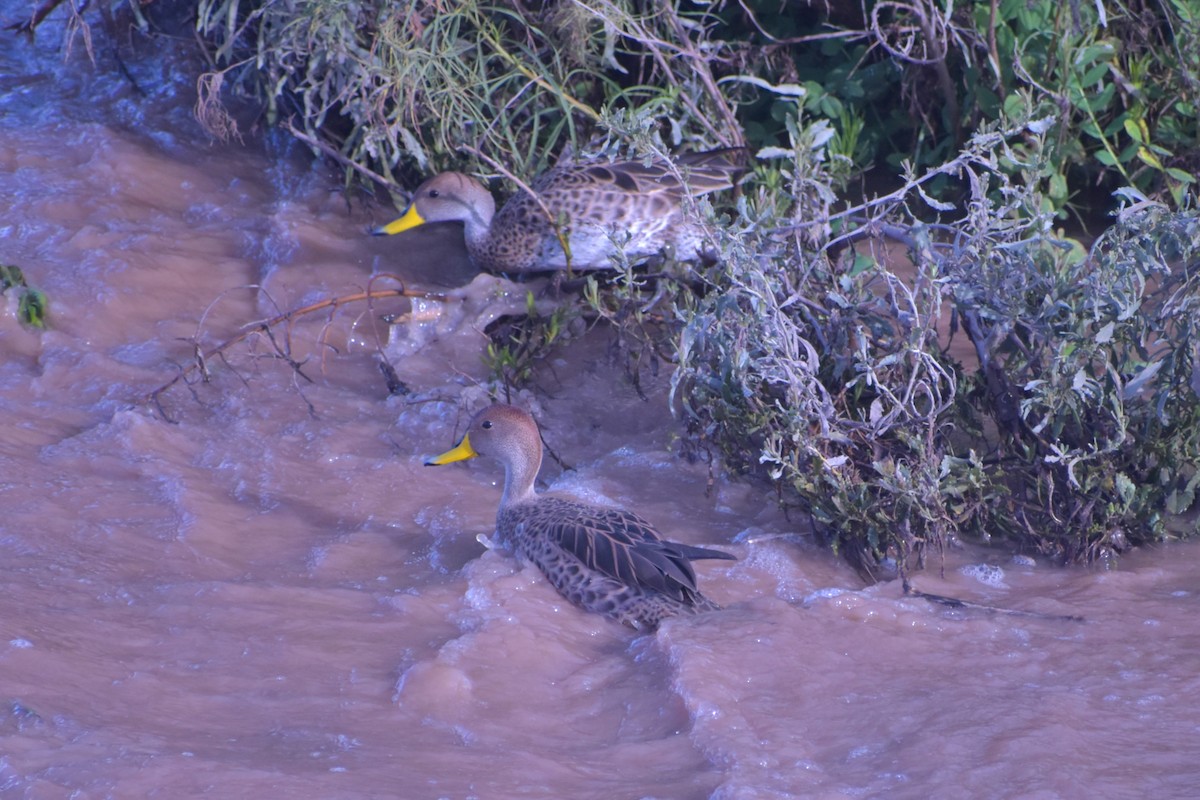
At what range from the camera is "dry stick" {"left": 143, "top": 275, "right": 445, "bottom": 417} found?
5.42m

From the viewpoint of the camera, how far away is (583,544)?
4359mm

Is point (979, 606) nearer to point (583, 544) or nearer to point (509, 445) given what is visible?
point (583, 544)

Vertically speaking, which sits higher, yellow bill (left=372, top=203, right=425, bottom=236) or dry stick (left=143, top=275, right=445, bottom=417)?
yellow bill (left=372, top=203, right=425, bottom=236)

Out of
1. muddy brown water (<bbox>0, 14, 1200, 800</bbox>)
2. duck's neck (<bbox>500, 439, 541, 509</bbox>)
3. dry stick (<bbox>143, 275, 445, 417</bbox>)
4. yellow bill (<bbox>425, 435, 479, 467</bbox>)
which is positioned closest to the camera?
muddy brown water (<bbox>0, 14, 1200, 800</bbox>)

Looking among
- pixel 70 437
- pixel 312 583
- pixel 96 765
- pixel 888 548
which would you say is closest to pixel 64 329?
pixel 70 437

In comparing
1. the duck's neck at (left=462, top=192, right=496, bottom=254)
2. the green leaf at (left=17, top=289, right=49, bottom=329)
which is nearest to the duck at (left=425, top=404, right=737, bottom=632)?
the duck's neck at (left=462, top=192, right=496, bottom=254)

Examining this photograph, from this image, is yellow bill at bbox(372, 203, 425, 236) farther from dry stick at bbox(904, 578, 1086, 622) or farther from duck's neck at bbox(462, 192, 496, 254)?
dry stick at bbox(904, 578, 1086, 622)

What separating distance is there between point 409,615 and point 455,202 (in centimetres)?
Result: 271

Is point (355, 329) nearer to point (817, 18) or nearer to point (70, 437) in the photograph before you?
point (70, 437)

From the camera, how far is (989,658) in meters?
3.88

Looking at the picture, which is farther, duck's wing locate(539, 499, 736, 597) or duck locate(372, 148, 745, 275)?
duck locate(372, 148, 745, 275)

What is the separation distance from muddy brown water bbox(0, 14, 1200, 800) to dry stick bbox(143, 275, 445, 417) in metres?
0.09

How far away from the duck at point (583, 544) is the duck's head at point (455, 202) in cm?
159

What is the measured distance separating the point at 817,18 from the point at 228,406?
12.1ft
